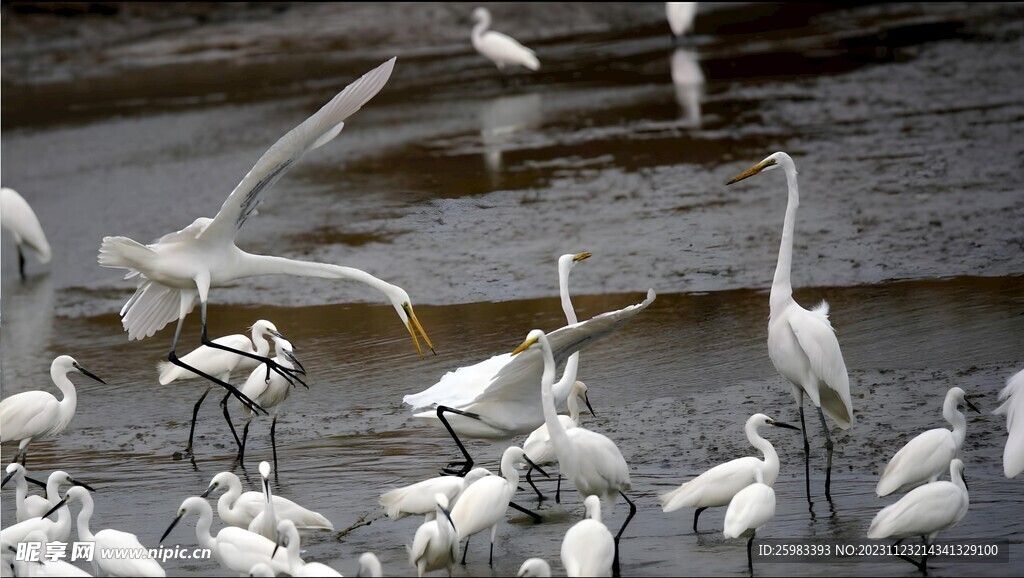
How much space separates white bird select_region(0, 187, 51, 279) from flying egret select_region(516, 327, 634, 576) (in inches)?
319

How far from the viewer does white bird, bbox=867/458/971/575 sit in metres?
5.43

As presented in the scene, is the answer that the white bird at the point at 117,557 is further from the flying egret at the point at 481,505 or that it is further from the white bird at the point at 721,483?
the white bird at the point at 721,483

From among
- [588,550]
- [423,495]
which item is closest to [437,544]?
[423,495]

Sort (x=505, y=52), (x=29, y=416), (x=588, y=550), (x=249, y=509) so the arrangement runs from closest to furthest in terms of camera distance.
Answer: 1. (x=588, y=550)
2. (x=249, y=509)
3. (x=29, y=416)
4. (x=505, y=52)

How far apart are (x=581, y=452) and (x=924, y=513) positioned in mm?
1479

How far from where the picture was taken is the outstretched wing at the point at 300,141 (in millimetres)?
7082

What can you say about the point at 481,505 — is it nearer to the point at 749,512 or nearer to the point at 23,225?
the point at 749,512

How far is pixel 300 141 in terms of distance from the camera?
23.8ft

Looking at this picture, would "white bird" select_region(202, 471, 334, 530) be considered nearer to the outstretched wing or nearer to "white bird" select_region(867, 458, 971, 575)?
the outstretched wing

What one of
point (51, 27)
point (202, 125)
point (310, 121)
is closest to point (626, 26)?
point (202, 125)

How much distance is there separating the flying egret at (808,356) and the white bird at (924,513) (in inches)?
33.2

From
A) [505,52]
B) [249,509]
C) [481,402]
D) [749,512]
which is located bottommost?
[749,512]

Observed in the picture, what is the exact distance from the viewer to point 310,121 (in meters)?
7.16

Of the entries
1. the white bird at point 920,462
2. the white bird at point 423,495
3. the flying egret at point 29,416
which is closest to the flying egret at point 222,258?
the flying egret at point 29,416
